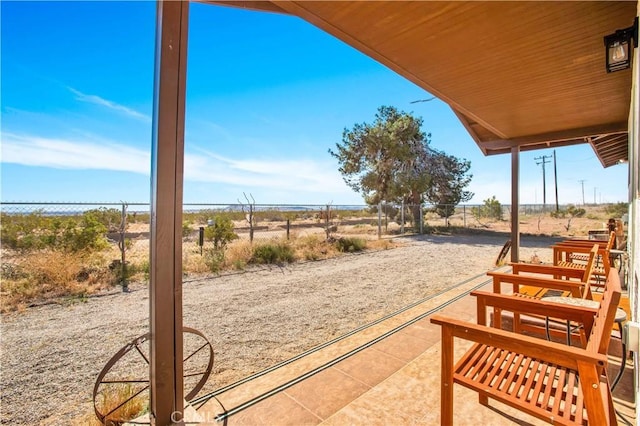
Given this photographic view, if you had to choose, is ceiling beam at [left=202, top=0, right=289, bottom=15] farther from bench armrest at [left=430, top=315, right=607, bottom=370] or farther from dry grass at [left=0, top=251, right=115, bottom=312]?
dry grass at [left=0, top=251, right=115, bottom=312]

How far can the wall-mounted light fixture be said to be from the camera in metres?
1.77

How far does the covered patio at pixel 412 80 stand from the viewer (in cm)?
111

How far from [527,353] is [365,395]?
93cm

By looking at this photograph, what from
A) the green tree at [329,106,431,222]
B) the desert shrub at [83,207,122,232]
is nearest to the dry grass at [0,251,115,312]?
the desert shrub at [83,207,122,232]

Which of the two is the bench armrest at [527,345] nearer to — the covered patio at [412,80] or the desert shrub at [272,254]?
the covered patio at [412,80]

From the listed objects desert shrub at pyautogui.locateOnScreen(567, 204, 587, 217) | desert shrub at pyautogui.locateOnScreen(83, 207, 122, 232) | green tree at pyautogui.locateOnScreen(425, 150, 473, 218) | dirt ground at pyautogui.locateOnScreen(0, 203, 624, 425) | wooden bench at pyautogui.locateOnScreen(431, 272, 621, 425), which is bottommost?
dirt ground at pyautogui.locateOnScreen(0, 203, 624, 425)

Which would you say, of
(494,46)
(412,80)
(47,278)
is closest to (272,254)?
(47,278)

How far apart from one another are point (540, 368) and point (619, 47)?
2015mm

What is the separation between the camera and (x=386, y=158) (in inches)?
582

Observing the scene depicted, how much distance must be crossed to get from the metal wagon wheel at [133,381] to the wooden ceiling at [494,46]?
207 cm

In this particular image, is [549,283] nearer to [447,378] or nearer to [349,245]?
[447,378]

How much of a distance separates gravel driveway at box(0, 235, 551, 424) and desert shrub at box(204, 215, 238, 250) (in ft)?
4.33

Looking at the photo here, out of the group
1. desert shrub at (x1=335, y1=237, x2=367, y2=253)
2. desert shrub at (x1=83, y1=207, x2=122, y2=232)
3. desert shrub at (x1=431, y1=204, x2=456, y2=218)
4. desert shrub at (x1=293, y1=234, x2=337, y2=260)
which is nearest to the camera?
desert shrub at (x1=83, y1=207, x2=122, y2=232)

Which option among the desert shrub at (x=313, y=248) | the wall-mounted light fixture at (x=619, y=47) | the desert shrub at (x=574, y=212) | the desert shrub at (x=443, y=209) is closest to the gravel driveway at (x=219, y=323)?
the desert shrub at (x=313, y=248)
